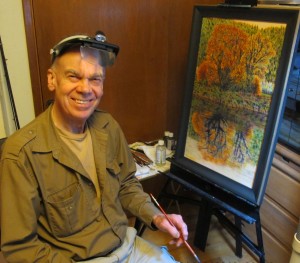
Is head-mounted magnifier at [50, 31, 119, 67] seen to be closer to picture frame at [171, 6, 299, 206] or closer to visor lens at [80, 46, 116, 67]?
visor lens at [80, 46, 116, 67]

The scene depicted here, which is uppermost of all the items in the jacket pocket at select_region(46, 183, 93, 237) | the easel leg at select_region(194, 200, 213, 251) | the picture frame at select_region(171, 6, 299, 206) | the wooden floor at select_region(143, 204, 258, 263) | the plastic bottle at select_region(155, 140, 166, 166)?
the picture frame at select_region(171, 6, 299, 206)

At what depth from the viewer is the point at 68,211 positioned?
1183mm

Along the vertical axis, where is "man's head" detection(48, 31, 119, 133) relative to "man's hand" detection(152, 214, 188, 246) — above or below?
above

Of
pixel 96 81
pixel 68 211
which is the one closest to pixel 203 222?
pixel 68 211

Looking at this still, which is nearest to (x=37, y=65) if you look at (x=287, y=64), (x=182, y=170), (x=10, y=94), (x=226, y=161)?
(x=10, y=94)

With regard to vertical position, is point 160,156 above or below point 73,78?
below

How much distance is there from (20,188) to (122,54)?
1106mm

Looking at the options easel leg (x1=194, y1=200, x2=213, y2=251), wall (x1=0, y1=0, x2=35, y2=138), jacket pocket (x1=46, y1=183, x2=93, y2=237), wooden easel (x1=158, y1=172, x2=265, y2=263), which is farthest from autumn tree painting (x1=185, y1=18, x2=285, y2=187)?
wall (x1=0, y1=0, x2=35, y2=138)

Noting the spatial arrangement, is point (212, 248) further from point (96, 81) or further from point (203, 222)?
point (96, 81)

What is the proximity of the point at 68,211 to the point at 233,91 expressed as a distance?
2.82ft

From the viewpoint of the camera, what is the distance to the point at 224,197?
153 cm

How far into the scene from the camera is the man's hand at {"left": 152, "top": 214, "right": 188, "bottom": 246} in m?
1.24

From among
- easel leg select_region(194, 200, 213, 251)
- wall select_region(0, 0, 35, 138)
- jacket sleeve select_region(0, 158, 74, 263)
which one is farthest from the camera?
easel leg select_region(194, 200, 213, 251)

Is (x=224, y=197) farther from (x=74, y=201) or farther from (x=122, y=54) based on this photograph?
(x=122, y=54)
